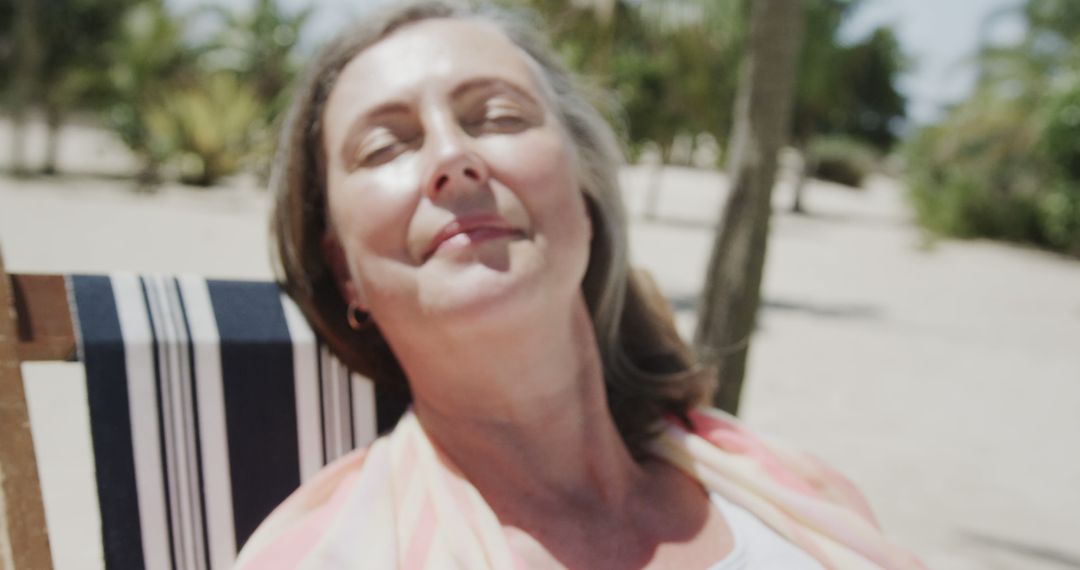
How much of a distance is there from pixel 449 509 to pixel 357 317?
1.58 feet

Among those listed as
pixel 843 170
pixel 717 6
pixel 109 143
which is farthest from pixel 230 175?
pixel 843 170

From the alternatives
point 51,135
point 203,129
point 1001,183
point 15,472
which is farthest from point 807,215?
point 15,472

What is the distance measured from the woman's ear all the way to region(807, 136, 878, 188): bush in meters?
36.6

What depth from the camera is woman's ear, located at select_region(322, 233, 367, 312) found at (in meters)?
1.61

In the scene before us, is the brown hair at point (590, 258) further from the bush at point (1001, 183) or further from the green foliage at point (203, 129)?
the green foliage at point (203, 129)

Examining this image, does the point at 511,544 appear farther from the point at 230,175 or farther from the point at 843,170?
the point at 843,170

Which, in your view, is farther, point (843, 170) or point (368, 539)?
point (843, 170)

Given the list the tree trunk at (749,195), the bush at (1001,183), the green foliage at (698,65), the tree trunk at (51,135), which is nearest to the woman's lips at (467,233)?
the green foliage at (698,65)

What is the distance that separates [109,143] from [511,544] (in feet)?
64.5

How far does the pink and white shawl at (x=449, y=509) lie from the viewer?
4.16ft

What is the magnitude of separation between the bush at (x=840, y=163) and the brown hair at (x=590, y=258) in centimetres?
3618

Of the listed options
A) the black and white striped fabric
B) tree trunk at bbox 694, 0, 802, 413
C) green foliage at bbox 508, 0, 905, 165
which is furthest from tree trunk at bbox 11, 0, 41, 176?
the black and white striped fabric

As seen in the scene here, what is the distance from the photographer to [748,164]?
277 centimetres

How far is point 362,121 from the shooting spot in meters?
1.48
